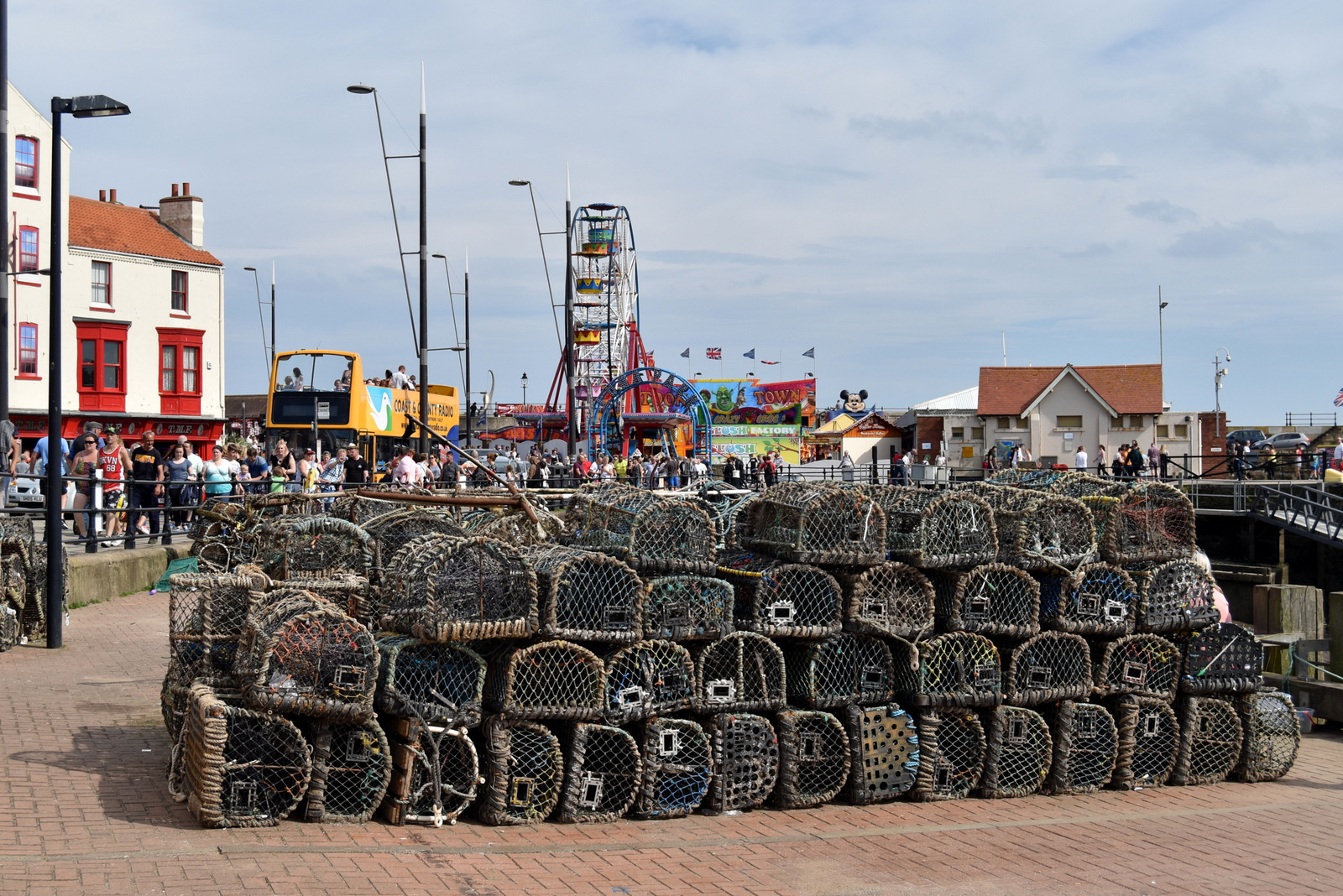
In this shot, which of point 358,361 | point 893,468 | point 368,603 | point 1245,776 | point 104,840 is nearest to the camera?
point 104,840

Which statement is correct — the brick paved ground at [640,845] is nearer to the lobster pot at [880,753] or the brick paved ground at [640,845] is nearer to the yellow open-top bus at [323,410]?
the lobster pot at [880,753]

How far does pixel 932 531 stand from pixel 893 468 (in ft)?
81.1

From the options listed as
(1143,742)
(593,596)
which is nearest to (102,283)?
(593,596)

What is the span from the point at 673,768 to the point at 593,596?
3.66ft

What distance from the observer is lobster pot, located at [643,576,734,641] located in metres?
7.07

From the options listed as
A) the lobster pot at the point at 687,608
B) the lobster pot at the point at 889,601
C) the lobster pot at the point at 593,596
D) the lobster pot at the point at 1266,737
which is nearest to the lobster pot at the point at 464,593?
the lobster pot at the point at 593,596

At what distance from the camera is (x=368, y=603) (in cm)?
747

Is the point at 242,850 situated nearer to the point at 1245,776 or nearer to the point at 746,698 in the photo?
the point at 746,698

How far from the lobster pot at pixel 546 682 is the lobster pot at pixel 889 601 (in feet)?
5.81

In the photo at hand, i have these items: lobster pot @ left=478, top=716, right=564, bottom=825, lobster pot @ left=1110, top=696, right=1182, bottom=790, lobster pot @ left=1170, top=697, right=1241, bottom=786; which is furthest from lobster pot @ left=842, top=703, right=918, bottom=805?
lobster pot @ left=1170, top=697, right=1241, bottom=786

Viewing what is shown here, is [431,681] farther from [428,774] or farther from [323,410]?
[323,410]

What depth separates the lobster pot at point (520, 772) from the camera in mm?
6590

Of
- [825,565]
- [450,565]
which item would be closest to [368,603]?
[450,565]

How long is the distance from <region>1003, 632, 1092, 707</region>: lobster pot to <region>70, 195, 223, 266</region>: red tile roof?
37056mm
